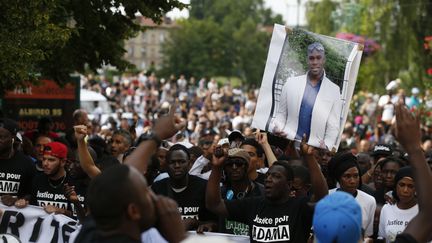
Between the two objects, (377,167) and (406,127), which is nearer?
(406,127)

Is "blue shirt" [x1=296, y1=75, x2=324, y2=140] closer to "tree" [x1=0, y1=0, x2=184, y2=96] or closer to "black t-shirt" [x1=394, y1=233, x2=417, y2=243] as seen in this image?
"black t-shirt" [x1=394, y1=233, x2=417, y2=243]

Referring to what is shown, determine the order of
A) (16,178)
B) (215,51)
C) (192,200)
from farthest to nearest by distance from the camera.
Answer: (215,51)
(16,178)
(192,200)

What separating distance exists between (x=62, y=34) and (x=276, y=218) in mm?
5850

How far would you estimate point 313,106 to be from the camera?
8.35 metres

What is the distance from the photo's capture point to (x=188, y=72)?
293ft

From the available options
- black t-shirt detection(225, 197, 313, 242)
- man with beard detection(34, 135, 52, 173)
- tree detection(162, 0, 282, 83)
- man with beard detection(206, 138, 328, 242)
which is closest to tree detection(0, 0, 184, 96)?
man with beard detection(34, 135, 52, 173)

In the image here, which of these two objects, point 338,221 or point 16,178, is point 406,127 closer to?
point 338,221

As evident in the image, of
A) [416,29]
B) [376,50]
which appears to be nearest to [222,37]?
[376,50]

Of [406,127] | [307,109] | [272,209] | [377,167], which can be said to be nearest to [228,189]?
[307,109]

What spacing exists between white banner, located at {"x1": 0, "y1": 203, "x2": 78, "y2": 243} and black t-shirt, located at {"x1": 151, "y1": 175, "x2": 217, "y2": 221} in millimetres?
802

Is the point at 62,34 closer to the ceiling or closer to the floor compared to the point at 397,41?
closer to the floor

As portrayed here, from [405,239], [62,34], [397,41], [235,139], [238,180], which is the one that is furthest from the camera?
[397,41]

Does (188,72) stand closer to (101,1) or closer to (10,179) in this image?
(101,1)

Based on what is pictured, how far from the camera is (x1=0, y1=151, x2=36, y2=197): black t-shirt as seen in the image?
9.25 metres
